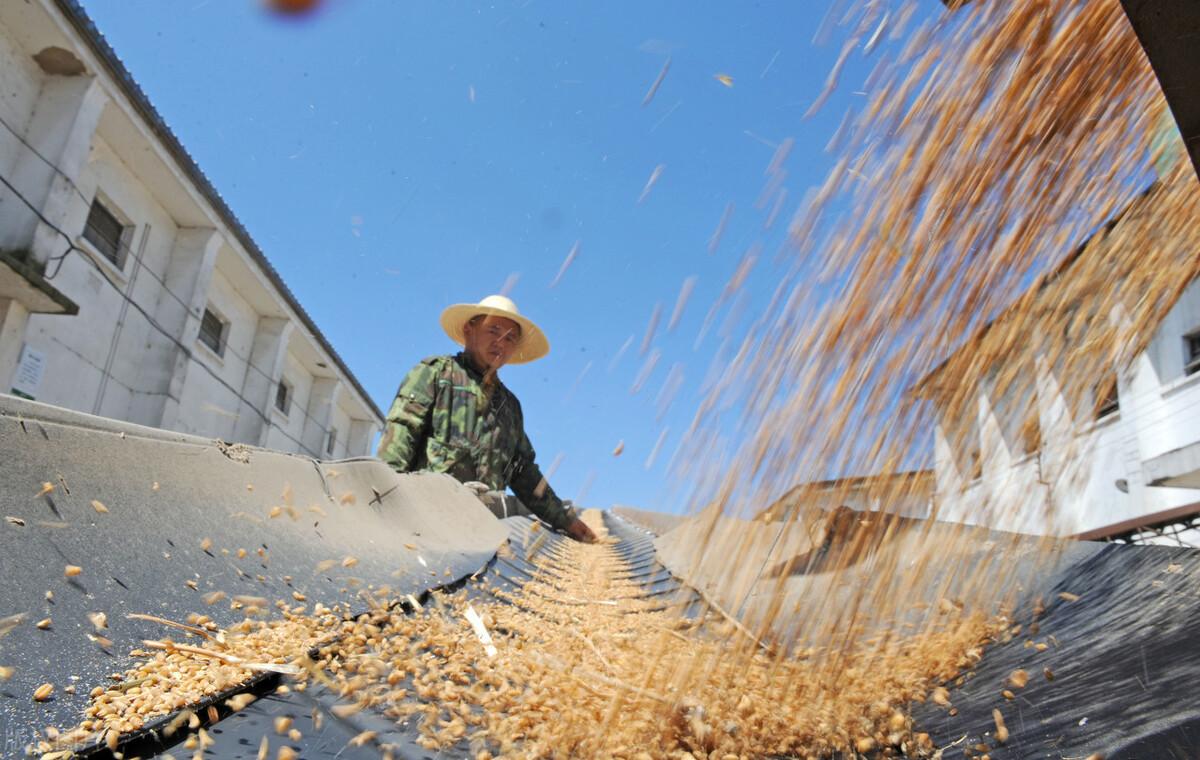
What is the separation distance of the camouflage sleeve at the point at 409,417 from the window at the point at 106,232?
5593 mm

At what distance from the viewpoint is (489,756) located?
1151 millimetres

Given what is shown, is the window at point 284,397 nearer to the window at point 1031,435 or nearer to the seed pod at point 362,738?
the window at point 1031,435

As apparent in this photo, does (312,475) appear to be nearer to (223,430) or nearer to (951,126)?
(951,126)

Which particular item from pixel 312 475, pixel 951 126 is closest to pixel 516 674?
pixel 312 475

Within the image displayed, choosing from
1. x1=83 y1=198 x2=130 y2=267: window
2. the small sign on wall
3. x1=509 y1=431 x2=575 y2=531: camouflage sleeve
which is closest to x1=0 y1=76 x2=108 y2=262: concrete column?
x1=83 y1=198 x2=130 y2=267: window

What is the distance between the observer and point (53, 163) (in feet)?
23.5

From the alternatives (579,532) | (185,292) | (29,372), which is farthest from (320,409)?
(579,532)

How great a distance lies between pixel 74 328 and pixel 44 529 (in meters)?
8.22

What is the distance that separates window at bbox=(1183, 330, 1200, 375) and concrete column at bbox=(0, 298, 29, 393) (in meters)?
13.0

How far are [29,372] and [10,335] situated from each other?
578 mm

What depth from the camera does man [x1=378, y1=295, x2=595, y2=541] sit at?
4.80 m

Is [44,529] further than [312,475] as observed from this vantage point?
No

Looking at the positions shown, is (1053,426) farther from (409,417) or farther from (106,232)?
(106,232)

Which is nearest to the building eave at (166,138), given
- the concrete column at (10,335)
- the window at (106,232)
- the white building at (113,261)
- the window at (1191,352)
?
the white building at (113,261)
